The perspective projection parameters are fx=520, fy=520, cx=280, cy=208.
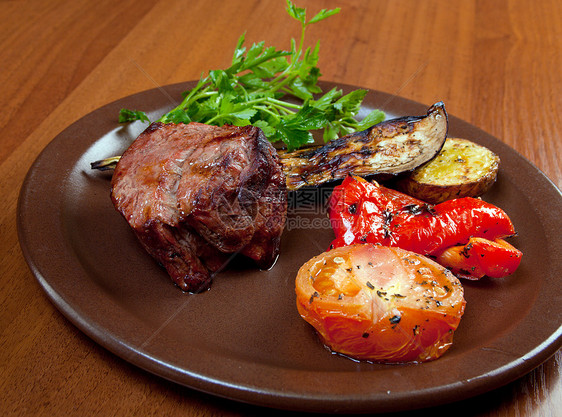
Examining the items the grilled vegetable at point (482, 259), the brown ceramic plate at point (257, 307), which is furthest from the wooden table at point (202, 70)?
the grilled vegetable at point (482, 259)

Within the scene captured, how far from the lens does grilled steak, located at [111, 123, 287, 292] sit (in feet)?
6.81

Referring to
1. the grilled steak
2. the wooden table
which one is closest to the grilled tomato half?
the wooden table

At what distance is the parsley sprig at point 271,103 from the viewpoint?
2.77m

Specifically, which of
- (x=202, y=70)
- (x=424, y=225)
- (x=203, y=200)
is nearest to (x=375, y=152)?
(x=424, y=225)

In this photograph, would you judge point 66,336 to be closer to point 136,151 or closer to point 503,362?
point 136,151

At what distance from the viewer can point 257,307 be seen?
2.13m

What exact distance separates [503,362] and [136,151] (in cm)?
172

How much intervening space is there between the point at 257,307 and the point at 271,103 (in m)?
1.48

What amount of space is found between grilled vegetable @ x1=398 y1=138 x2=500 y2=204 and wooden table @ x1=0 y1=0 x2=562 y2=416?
26.1 inches

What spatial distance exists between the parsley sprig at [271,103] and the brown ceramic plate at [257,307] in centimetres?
35

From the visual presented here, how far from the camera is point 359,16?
484cm

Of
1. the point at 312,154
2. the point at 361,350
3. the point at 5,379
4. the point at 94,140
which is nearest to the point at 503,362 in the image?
the point at 361,350

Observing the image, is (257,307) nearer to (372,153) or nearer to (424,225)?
(424,225)

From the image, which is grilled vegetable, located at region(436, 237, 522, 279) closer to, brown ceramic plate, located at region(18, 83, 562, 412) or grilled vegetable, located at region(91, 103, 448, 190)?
brown ceramic plate, located at region(18, 83, 562, 412)
